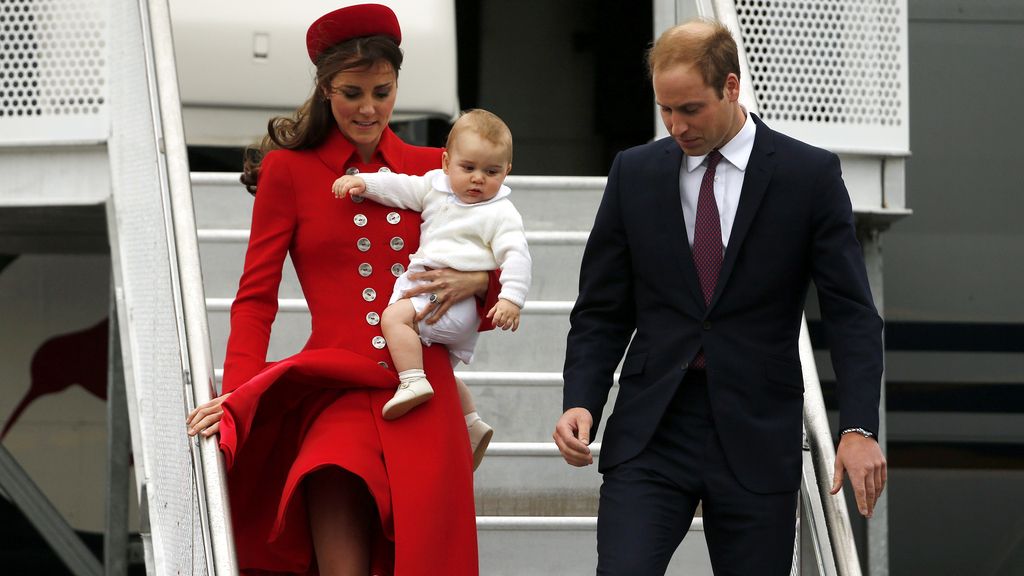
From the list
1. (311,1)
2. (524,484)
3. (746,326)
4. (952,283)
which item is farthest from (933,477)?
(746,326)

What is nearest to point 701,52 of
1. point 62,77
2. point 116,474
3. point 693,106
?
point 693,106

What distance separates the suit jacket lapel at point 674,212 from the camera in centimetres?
255

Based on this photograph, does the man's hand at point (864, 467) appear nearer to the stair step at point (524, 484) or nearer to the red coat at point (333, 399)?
the red coat at point (333, 399)

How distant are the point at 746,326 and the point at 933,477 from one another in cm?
374

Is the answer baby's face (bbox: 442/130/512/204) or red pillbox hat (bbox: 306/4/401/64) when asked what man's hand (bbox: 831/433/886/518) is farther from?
red pillbox hat (bbox: 306/4/401/64)

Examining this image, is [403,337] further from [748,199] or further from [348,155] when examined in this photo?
[748,199]

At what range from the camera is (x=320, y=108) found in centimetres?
278

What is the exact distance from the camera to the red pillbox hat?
2684 mm

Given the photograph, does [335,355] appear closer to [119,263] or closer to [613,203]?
[613,203]

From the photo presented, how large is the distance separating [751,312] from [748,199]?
0.65 feet

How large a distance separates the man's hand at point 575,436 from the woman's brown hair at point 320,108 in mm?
719

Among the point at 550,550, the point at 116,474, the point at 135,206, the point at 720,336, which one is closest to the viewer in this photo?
the point at 720,336

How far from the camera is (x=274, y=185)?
274 cm

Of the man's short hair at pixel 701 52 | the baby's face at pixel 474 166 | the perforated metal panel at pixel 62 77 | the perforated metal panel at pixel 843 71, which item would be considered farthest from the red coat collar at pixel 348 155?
A: the perforated metal panel at pixel 843 71
